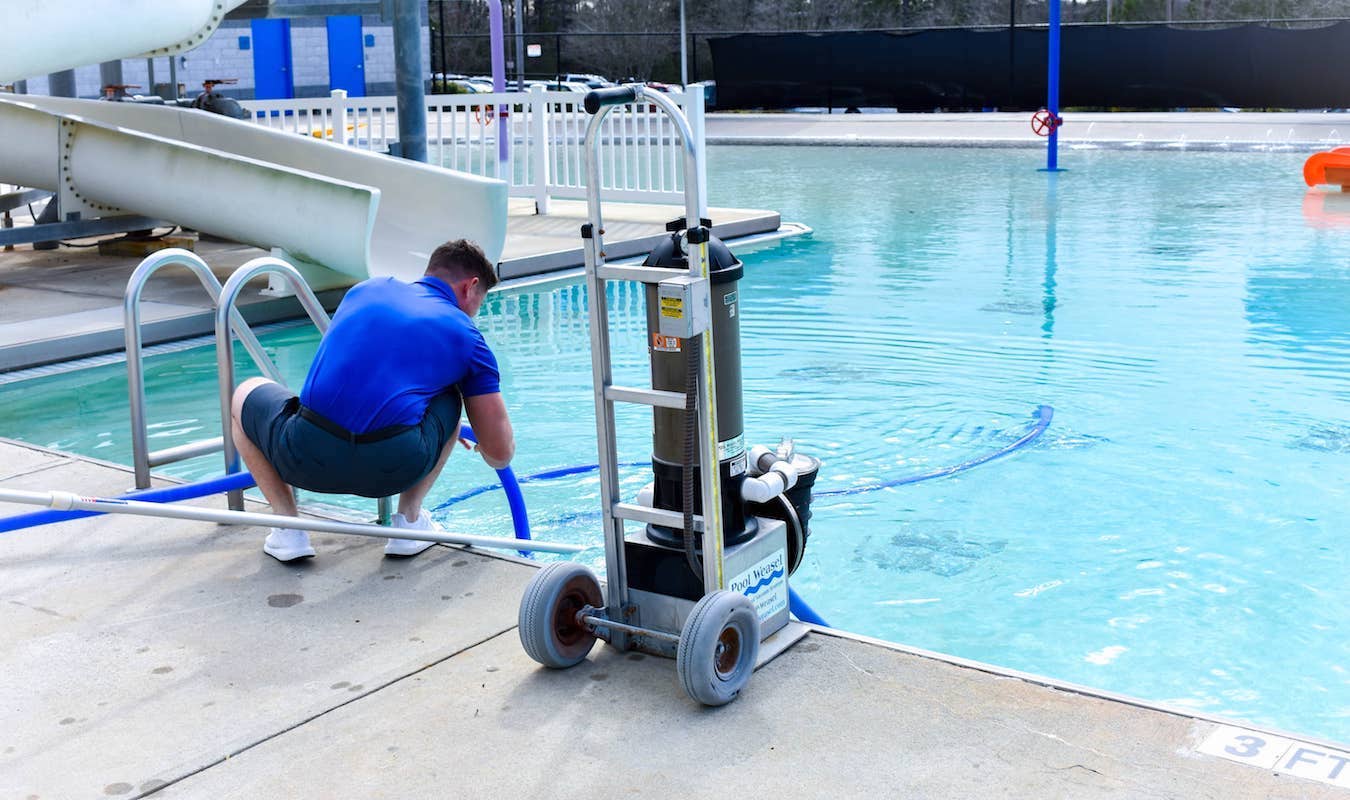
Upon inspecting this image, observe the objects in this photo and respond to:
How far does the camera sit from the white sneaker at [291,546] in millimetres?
4480

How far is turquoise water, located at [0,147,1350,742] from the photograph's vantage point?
187 inches

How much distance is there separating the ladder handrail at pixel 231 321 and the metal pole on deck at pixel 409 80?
7284 millimetres

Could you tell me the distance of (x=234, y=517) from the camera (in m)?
4.04

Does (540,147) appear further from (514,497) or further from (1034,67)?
(1034,67)

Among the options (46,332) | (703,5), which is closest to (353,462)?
(46,332)

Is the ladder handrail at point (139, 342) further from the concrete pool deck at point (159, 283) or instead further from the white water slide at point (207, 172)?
the concrete pool deck at point (159, 283)

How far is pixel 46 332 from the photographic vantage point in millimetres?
8930

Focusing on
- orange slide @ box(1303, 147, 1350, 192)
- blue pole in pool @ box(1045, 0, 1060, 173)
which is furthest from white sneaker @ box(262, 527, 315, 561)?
blue pole in pool @ box(1045, 0, 1060, 173)

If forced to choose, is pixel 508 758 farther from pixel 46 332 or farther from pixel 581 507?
pixel 46 332

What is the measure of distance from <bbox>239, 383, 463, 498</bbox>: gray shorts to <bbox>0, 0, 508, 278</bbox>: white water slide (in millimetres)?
4588

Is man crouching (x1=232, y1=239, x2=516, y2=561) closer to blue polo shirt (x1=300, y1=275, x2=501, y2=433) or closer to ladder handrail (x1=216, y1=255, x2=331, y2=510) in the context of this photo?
blue polo shirt (x1=300, y1=275, x2=501, y2=433)

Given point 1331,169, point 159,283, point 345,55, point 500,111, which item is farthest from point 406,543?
point 345,55

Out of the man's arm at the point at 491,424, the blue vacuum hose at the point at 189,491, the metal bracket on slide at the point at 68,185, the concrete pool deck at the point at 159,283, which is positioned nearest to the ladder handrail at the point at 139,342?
the blue vacuum hose at the point at 189,491

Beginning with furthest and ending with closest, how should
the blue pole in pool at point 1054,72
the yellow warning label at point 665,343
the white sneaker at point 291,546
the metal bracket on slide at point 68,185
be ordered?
the blue pole in pool at point 1054,72 < the metal bracket on slide at point 68,185 < the white sneaker at point 291,546 < the yellow warning label at point 665,343
